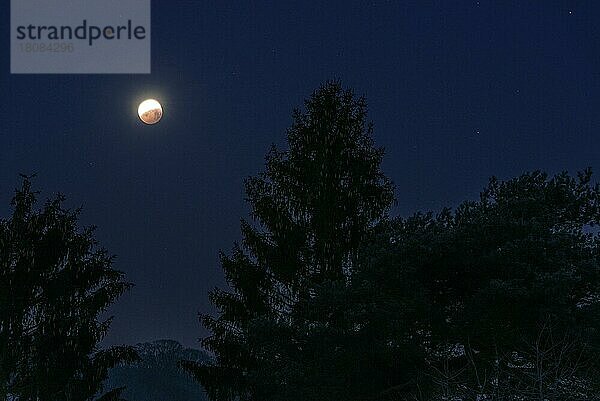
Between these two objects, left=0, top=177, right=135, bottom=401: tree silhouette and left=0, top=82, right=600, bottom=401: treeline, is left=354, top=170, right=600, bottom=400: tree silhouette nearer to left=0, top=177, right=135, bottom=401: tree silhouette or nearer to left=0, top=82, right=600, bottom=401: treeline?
left=0, top=82, right=600, bottom=401: treeline

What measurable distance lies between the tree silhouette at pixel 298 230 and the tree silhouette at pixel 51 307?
10.1 ft

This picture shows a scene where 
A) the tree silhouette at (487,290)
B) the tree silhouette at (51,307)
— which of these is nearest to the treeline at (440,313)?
the tree silhouette at (487,290)

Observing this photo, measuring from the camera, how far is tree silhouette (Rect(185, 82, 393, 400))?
22.4 metres

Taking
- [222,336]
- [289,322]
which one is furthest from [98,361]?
[289,322]

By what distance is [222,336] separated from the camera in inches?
897

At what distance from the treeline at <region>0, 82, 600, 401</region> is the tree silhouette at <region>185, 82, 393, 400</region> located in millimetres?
45

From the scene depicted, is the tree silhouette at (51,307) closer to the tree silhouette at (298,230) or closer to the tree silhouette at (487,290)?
the tree silhouette at (298,230)

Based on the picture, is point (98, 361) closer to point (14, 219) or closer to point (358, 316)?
point (14, 219)

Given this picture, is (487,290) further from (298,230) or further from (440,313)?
(298,230)

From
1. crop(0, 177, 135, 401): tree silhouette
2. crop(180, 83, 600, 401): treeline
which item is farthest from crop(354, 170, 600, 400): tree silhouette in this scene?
crop(0, 177, 135, 401): tree silhouette

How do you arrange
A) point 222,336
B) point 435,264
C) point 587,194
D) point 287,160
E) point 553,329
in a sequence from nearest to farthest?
point 553,329
point 435,264
point 587,194
point 222,336
point 287,160

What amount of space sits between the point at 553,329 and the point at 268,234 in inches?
390

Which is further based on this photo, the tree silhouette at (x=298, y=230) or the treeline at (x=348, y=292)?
the tree silhouette at (x=298, y=230)

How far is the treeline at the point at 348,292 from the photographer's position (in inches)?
689
